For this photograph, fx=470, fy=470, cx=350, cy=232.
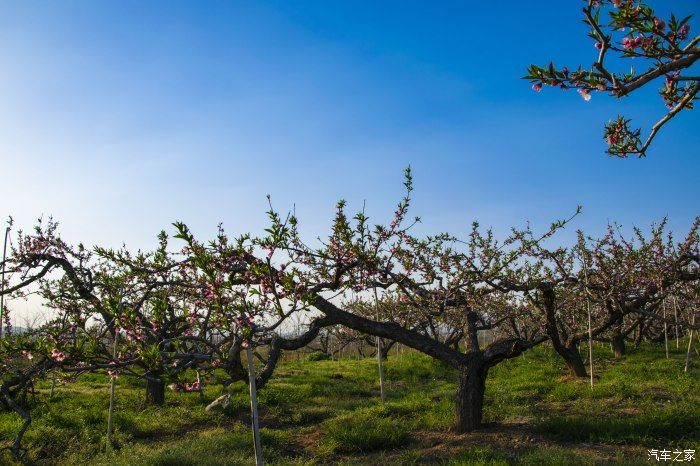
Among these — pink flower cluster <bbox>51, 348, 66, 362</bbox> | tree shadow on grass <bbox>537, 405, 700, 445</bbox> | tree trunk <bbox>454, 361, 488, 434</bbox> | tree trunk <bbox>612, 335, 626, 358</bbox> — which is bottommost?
tree trunk <bbox>612, 335, 626, 358</bbox>

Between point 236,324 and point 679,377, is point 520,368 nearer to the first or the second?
point 679,377

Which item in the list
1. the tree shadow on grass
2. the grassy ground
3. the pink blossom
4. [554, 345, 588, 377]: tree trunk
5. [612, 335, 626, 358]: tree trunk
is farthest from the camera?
[612, 335, 626, 358]: tree trunk

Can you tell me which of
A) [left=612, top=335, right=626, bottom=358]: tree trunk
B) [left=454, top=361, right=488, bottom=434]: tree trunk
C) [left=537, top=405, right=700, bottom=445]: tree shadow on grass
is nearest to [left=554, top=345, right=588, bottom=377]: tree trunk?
[left=537, top=405, right=700, bottom=445]: tree shadow on grass

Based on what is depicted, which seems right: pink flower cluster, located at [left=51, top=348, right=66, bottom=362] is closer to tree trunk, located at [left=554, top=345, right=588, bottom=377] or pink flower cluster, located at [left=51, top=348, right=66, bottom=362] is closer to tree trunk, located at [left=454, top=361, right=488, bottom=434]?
tree trunk, located at [left=454, top=361, right=488, bottom=434]

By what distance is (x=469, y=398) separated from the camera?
877 cm

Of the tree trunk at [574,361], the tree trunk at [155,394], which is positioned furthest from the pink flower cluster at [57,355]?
the tree trunk at [574,361]

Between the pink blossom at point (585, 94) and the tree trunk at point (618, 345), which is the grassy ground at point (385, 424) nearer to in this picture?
the tree trunk at point (618, 345)

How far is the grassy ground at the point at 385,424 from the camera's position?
752 centimetres

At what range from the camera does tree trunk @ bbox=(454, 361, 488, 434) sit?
28.6 ft

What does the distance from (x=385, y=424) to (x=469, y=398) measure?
172 cm

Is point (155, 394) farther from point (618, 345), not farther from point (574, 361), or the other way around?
point (618, 345)

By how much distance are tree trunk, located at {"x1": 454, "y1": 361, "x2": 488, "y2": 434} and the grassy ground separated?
29 cm

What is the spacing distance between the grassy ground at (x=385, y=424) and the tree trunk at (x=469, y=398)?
290 millimetres

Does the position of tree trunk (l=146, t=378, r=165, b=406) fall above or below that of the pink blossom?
below
